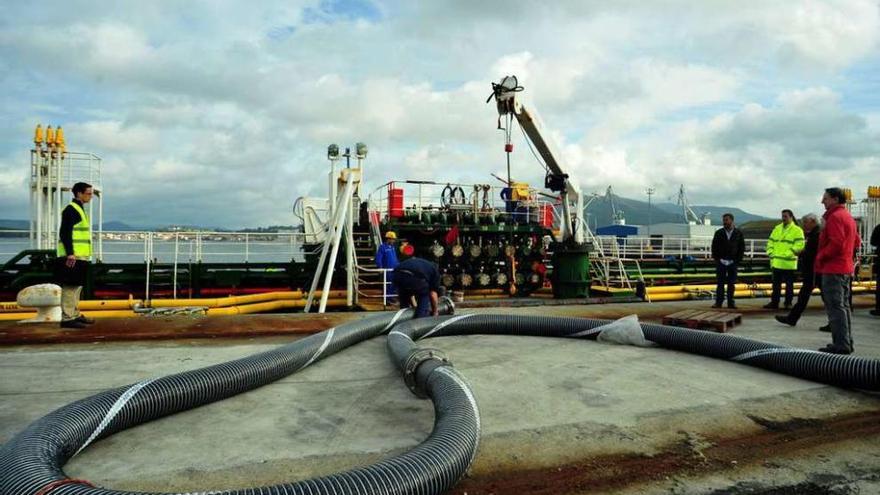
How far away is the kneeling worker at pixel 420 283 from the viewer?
7.40 meters

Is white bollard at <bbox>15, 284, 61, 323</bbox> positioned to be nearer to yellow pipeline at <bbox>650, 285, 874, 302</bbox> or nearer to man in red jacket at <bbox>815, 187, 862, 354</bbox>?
man in red jacket at <bbox>815, 187, 862, 354</bbox>

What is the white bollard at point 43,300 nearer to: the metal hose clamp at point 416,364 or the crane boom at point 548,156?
the metal hose clamp at point 416,364

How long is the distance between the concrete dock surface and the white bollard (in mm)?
1642

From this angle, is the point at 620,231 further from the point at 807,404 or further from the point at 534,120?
the point at 807,404

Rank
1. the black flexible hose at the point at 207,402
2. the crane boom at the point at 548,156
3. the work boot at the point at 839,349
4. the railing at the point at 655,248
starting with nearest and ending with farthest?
the black flexible hose at the point at 207,402 → the work boot at the point at 839,349 → the crane boom at the point at 548,156 → the railing at the point at 655,248

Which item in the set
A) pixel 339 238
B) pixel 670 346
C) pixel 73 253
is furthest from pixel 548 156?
pixel 73 253

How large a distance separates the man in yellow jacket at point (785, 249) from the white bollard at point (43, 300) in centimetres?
1035

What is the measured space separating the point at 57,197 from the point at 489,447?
41.0 feet

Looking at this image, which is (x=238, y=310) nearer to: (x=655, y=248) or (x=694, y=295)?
(x=694, y=295)

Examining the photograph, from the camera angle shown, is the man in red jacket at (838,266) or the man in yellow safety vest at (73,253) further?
the man in yellow safety vest at (73,253)

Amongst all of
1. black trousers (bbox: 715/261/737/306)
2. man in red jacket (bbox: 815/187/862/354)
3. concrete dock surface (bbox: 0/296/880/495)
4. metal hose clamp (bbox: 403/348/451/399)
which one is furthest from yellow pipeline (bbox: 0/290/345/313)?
man in red jacket (bbox: 815/187/862/354)

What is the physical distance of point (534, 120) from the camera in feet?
42.0

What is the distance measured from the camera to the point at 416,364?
4.33m

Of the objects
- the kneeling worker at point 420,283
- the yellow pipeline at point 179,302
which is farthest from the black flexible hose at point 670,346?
the yellow pipeline at point 179,302
